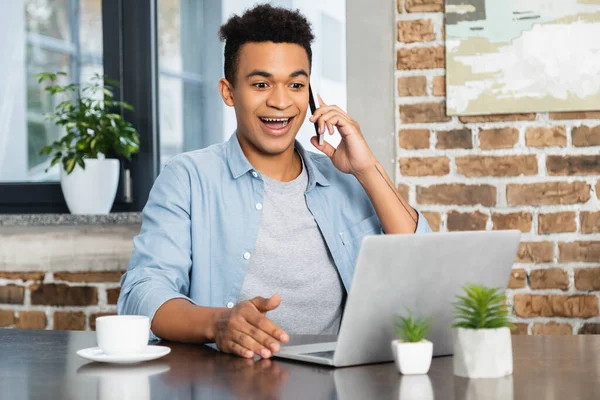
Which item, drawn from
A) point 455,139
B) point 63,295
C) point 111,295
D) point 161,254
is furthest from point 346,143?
point 63,295

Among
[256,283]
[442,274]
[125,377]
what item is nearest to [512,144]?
[256,283]

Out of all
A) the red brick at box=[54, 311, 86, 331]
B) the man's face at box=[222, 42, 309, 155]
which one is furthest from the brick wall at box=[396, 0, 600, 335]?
the red brick at box=[54, 311, 86, 331]

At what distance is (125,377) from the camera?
3.93 feet

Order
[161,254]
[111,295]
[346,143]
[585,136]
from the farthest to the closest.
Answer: [111,295]
[585,136]
[346,143]
[161,254]

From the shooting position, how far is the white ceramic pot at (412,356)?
1.18 m

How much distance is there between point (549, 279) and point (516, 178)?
0.32 meters

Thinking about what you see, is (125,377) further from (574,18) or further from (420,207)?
(574,18)

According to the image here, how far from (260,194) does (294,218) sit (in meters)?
0.10

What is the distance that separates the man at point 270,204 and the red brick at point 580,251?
2.24 ft

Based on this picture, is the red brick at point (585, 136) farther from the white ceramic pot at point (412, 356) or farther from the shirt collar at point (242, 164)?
the white ceramic pot at point (412, 356)

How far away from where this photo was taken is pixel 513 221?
255 cm

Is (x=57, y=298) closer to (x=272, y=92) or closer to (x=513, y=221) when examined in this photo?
(x=272, y=92)

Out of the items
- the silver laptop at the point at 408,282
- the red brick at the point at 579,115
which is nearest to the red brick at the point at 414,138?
the red brick at the point at 579,115

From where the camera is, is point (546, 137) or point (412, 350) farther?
point (546, 137)
